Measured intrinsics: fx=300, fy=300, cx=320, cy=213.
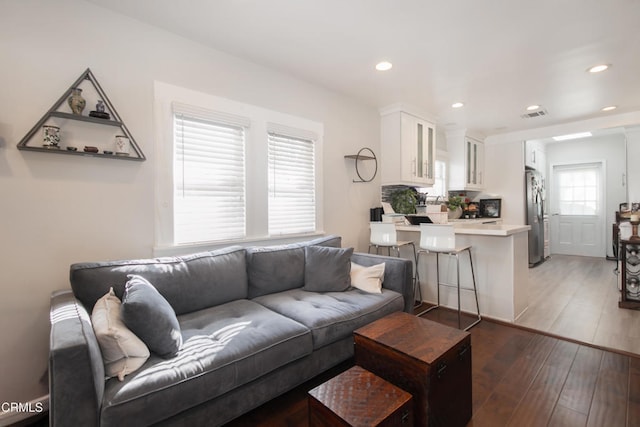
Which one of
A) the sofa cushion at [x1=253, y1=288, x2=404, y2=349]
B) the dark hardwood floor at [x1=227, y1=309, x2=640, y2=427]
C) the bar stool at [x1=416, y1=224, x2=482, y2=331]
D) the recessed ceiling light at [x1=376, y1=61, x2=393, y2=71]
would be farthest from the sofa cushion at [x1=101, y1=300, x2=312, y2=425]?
the recessed ceiling light at [x1=376, y1=61, x2=393, y2=71]

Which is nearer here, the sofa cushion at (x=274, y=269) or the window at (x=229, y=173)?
the window at (x=229, y=173)

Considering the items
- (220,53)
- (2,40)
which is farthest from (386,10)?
(2,40)

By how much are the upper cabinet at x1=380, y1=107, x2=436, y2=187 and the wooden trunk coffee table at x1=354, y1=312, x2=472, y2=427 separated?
8.61 feet

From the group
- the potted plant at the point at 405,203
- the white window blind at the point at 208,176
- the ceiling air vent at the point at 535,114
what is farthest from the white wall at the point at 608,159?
the white window blind at the point at 208,176

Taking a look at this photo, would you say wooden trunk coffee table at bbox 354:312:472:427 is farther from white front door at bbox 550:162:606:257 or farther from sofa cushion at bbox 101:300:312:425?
white front door at bbox 550:162:606:257

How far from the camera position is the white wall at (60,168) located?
1.75 meters

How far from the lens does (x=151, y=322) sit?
149 centimetres

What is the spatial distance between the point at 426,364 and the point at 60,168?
240 cm

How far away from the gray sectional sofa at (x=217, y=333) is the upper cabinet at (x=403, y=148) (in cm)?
172

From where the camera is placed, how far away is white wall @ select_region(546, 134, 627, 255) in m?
6.07

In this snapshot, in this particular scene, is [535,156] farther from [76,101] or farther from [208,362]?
[76,101]

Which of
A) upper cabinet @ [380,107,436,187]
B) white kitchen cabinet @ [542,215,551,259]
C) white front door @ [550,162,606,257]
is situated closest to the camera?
upper cabinet @ [380,107,436,187]

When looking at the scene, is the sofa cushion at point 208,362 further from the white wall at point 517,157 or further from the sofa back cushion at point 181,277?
the white wall at point 517,157

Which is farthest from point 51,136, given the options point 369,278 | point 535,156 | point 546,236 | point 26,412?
point 546,236
